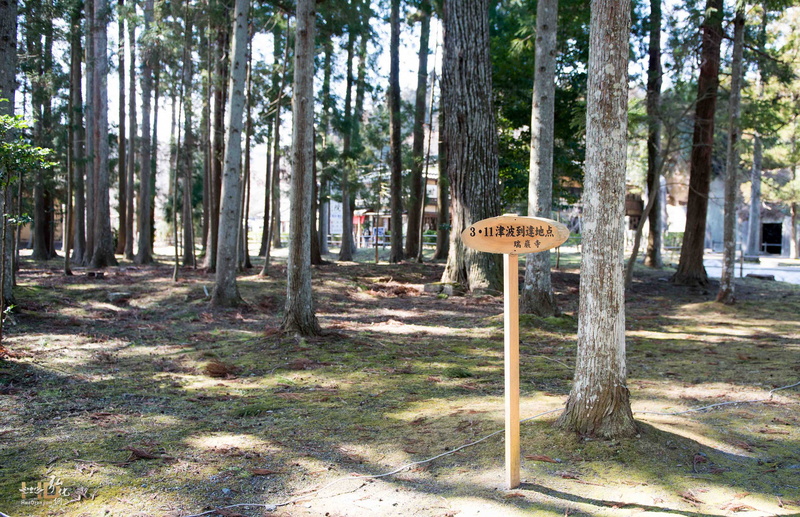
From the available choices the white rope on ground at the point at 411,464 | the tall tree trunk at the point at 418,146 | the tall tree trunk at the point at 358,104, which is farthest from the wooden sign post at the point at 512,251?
the tall tree trunk at the point at 418,146

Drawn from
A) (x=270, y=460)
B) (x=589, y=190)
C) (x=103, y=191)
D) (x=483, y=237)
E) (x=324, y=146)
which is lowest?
(x=270, y=460)

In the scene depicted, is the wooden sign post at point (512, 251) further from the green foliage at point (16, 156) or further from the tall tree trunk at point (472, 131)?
the tall tree trunk at point (472, 131)

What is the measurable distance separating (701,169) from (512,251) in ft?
48.5

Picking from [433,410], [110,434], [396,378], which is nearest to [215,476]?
[110,434]

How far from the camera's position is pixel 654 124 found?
14.2 m

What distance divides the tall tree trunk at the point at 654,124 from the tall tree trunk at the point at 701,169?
3.28ft

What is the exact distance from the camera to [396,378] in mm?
6926

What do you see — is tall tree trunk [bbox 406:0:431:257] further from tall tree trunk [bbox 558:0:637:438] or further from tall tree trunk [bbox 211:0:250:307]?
tall tree trunk [bbox 558:0:637:438]

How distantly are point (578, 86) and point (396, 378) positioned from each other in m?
14.5

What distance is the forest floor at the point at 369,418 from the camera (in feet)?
12.0

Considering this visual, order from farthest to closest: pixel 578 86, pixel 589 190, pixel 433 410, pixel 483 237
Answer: pixel 578 86, pixel 433 410, pixel 589 190, pixel 483 237

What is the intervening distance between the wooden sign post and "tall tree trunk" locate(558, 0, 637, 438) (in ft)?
1.61

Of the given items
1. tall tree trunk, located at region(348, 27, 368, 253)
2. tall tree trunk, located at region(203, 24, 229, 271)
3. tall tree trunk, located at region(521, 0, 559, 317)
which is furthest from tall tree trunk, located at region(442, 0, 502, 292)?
tall tree trunk, located at region(348, 27, 368, 253)

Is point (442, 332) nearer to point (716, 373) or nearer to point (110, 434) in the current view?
point (716, 373)
